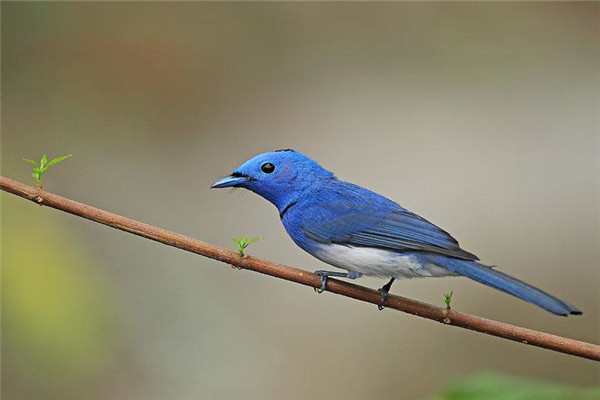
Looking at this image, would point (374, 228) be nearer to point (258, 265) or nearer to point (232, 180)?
point (232, 180)

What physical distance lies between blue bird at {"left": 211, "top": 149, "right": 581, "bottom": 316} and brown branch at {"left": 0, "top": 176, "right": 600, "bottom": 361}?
231 millimetres

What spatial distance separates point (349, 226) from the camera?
3383 millimetres

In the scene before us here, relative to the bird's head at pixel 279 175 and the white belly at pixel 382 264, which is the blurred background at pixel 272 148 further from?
the white belly at pixel 382 264

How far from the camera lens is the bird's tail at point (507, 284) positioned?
2378 millimetres

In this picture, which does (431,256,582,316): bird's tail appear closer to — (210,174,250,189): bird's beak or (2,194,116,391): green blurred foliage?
(210,174,250,189): bird's beak

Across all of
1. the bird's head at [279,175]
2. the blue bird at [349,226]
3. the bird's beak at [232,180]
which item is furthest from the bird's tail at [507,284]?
the bird's beak at [232,180]

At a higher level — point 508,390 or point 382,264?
point 382,264

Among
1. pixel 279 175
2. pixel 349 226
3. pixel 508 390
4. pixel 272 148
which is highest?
pixel 272 148

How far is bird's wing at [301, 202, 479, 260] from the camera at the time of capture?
3.19 metres

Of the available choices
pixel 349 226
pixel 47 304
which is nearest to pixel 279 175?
pixel 349 226

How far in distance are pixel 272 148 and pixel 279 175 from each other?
3.21 meters

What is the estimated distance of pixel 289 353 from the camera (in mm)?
5957

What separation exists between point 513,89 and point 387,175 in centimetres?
193

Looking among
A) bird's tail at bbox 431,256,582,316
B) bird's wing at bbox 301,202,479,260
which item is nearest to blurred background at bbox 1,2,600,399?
bird's wing at bbox 301,202,479,260
